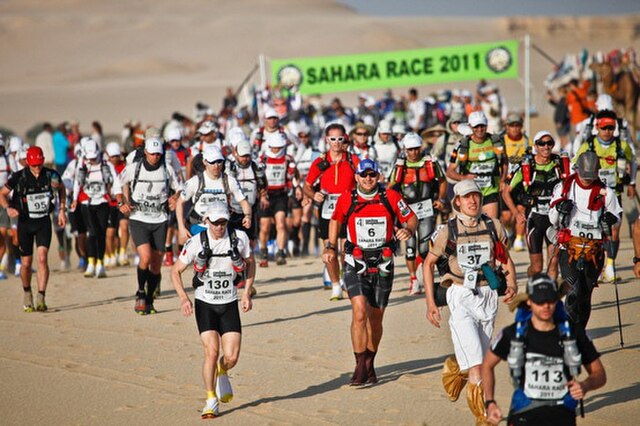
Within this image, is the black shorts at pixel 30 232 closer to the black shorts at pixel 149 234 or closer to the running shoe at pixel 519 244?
the black shorts at pixel 149 234

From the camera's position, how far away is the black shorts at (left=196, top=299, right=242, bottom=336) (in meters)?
9.22

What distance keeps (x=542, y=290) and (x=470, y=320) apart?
6.70ft

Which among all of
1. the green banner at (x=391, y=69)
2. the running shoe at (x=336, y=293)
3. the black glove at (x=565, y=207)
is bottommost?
the running shoe at (x=336, y=293)

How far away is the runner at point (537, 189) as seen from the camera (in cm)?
1277

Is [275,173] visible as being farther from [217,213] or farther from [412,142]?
[217,213]

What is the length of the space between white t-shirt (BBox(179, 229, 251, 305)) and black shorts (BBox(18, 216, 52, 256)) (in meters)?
5.51

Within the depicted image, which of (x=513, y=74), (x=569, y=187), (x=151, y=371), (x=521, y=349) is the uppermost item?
(x=513, y=74)

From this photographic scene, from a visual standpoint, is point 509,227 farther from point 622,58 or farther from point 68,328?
point 622,58

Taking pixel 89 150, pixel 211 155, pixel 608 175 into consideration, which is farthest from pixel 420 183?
pixel 89 150

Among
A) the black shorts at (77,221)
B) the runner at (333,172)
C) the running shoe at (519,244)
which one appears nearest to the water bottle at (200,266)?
the runner at (333,172)

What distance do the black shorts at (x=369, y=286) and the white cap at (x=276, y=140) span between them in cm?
730

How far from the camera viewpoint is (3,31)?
14300cm

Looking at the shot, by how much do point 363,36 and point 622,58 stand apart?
310 feet

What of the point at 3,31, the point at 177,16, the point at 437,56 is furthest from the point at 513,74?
the point at 177,16
